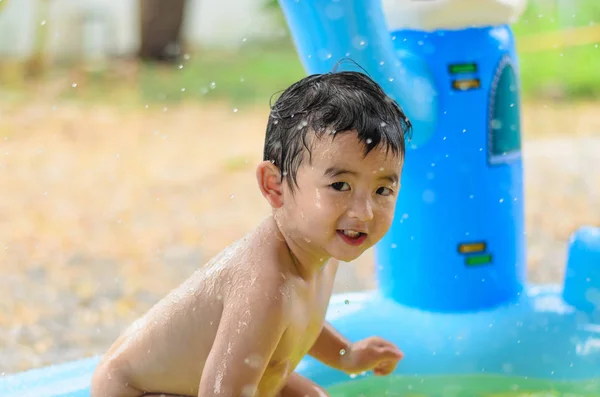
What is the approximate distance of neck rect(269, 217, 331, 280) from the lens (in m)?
1.71

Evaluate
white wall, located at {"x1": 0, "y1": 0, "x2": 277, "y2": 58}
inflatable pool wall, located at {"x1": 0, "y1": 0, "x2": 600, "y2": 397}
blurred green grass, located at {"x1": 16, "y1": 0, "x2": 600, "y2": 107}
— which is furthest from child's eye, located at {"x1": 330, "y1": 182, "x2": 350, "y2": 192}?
white wall, located at {"x1": 0, "y1": 0, "x2": 277, "y2": 58}

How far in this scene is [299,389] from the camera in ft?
6.23

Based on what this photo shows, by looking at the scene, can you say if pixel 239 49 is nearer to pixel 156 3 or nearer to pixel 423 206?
pixel 156 3

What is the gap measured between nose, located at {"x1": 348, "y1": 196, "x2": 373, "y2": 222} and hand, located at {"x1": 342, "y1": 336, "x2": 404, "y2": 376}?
484 millimetres

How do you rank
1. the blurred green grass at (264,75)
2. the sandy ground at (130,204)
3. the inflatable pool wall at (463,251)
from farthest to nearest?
the blurred green grass at (264,75) → the sandy ground at (130,204) → the inflatable pool wall at (463,251)

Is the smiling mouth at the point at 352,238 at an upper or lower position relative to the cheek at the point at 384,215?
lower

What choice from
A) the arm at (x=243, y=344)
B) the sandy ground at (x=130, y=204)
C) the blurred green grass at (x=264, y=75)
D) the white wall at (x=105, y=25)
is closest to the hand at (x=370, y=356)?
the arm at (x=243, y=344)

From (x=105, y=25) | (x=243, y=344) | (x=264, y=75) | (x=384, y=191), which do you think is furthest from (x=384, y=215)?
(x=105, y=25)

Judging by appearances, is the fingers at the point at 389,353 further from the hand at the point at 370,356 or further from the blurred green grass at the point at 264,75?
the blurred green grass at the point at 264,75

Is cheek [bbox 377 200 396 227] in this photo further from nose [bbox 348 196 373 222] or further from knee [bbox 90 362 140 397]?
knee [bbox 90 362 140 397]

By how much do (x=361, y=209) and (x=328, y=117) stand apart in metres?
0.17

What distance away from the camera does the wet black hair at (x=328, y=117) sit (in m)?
1.59

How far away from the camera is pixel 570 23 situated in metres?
8.79

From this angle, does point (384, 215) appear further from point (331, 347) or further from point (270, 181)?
point (331, 347)
